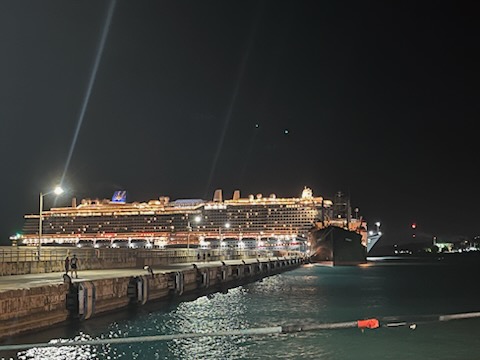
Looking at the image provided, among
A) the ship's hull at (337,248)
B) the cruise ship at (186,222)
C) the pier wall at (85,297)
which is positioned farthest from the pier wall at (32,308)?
the cruise ship at (186,222)

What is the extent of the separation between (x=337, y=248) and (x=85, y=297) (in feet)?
316

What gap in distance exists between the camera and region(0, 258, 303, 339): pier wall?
18344 mm

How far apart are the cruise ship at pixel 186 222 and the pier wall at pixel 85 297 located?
289ft

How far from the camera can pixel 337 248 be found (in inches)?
4537

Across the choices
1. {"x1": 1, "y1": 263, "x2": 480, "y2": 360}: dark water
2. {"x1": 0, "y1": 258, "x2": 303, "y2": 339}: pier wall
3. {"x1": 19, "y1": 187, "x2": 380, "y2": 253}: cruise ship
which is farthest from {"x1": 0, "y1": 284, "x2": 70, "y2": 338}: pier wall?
{"x1": 19, "y1": 187, "x2": 380, "y2": 253}: cruise ship

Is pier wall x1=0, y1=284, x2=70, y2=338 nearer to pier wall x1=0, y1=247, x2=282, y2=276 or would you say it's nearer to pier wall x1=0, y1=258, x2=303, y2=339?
pier wall x1=0, y1=258, x2=303, y2=339

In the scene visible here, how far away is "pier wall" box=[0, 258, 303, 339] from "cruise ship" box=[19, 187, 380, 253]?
88.1m

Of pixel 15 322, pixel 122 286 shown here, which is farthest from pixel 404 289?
pixel 15 322

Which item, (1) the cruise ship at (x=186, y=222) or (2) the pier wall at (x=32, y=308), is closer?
(2) the pier wall at (x=32, y=308)

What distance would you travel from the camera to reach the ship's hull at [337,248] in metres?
115

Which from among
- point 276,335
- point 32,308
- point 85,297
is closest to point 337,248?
point 85,297

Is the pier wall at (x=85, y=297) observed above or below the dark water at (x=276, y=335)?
above

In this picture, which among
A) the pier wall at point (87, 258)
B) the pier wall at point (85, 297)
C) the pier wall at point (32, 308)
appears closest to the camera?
the pier wall at point (32, 308)

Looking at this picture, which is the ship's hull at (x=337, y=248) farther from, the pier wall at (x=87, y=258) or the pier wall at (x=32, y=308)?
the pier wall at (x=32, y=308)
